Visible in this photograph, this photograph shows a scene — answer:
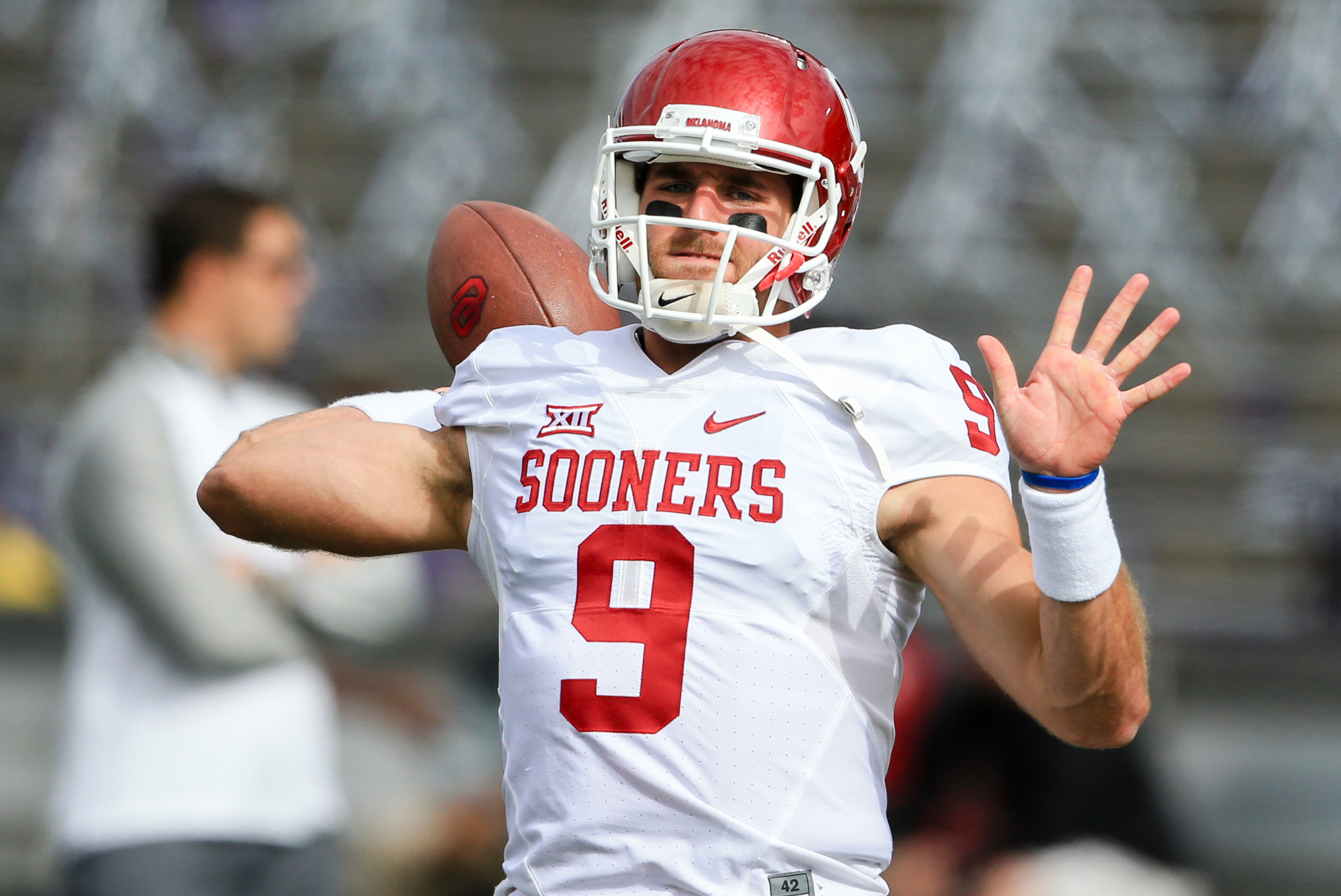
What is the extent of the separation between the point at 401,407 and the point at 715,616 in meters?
0.61

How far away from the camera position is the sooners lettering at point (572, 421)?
1.90m

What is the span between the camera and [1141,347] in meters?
1.77

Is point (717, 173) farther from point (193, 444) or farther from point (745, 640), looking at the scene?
point (193, 444)

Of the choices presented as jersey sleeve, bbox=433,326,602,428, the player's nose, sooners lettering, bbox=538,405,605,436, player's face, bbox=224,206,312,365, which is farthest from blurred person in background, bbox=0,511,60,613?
the player's nose

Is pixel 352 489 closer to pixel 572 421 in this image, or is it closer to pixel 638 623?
pixel 572 421

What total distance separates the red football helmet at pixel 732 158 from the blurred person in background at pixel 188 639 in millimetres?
1351

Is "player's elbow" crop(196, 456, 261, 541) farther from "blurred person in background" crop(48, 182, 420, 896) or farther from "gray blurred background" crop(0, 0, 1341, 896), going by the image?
"gray blurred background" crop(0, 0, 1341, 896)

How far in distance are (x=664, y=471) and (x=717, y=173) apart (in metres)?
0.39

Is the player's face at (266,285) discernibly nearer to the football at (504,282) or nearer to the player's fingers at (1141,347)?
the football at (504,282)

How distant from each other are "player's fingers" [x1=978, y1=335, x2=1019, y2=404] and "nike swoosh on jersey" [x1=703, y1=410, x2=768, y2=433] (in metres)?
0.26

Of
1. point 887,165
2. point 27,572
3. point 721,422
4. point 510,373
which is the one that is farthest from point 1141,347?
point 887,165

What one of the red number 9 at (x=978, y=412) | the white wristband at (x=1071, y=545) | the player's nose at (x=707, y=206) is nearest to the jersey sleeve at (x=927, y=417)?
the red number 9 at (x=978, y=412)

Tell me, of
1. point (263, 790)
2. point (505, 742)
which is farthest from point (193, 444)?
point (505, 742)

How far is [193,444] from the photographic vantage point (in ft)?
10.6
